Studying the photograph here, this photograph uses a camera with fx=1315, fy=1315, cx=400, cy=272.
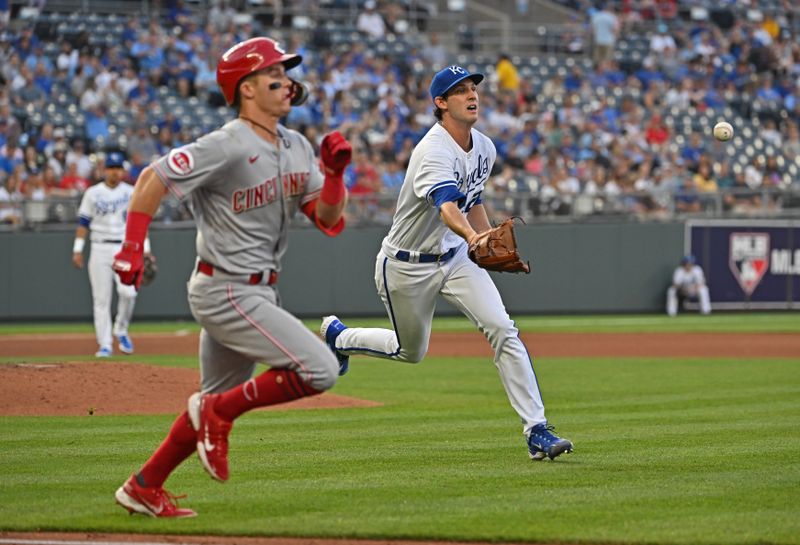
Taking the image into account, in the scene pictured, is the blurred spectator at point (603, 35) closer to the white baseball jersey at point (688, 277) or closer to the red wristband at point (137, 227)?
the white baseball jersey at point (688, 277)

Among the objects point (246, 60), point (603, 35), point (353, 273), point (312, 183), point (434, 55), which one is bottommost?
point (353, 273)

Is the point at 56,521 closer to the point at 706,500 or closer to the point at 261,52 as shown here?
the point at 261,52

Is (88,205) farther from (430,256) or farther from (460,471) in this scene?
(460,471)

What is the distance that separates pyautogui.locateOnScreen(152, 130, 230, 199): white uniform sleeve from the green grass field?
4.82ft

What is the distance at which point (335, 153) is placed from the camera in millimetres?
5586

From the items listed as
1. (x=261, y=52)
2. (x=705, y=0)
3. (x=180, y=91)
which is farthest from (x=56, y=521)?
(x=705, y=0)

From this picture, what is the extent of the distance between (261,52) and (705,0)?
3029cm

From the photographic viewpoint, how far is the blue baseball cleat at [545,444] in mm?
7586

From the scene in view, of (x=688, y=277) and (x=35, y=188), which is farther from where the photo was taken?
(x=688, y=277)

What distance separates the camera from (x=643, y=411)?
10.9m

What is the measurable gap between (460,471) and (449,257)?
149cm

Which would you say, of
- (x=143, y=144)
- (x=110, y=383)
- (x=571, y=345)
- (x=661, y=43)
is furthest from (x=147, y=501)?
(x=661, y=43)

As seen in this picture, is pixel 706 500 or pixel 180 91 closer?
pixel 706 500

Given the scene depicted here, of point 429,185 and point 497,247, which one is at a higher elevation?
point 429,185
